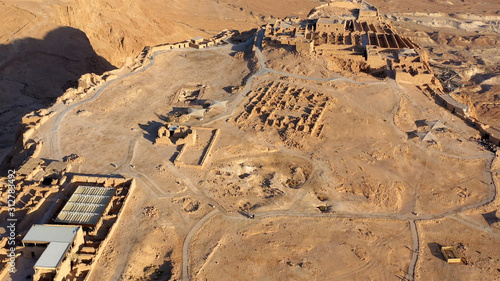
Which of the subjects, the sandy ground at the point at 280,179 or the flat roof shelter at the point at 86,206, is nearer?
the sandy ground at the point at 280,179

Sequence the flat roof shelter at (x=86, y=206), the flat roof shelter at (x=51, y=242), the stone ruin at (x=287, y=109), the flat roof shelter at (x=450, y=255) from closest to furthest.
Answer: the flat roof shelter at (x=51, y=242), the flat roof shelter at (x=450, y=255), the flat roof shelter at (x=86, y=206), the stone ruin at (x=287, y=109)

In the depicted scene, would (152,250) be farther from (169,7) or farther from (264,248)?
(169,7)

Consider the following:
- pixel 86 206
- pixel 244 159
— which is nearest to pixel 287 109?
pixel 244 159

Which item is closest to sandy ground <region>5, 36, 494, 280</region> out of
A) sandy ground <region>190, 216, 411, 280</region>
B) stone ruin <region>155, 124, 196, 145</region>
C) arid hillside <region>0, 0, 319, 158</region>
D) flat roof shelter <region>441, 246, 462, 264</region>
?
sandy ground <region>190, 216, 411, 280</region>

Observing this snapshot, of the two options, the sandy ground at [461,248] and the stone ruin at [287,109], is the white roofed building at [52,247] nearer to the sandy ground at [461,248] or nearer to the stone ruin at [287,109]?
the stone ruin at [287,109]

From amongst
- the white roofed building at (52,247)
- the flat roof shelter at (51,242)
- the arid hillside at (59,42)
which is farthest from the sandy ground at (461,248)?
the arid hillside at (59,42)

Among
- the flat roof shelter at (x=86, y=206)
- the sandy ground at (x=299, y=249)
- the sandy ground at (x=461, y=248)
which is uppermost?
the flat roof shelter at (x=86, y=206)
